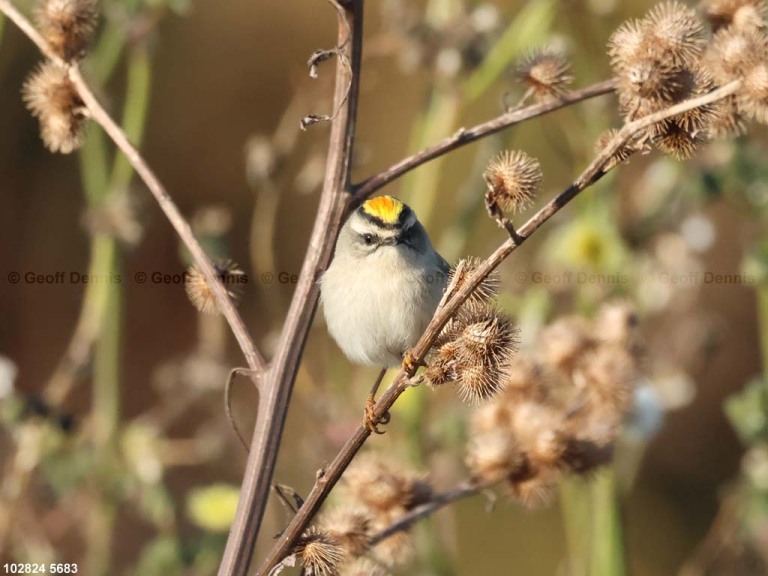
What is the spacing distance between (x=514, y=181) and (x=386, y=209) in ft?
3.90

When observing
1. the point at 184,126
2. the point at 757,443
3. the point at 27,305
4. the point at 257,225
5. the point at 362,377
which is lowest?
the point at 757,443

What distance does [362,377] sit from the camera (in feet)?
11.3

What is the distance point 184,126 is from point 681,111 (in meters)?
4.13

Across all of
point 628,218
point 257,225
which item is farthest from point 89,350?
point 628,218

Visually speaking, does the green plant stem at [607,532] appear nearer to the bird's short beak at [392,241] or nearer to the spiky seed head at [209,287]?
the bird's short beak at [392,241]

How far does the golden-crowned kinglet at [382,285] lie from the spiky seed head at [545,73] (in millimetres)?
759

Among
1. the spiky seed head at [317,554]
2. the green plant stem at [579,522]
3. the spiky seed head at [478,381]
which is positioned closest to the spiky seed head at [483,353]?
the spiky seed head at [478,381]

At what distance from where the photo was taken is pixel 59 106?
1732 mm

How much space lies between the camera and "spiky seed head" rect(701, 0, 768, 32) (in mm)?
1920

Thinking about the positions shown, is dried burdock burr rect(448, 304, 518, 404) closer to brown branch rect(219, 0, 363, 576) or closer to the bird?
brown branch rect(219, 0, 363, 576)

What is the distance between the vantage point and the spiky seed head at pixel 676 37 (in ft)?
5.16

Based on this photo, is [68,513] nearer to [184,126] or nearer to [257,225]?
[257,225]

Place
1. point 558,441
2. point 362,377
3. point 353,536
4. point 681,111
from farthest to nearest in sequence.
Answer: point 362,377 < point 558,441 < point 353,536 < point 681,111

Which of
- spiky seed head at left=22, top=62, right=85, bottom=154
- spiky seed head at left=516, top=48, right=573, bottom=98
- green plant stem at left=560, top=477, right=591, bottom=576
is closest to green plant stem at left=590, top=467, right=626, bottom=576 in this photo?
green plant stem at left=560, top=477, right=591, bottom=576
